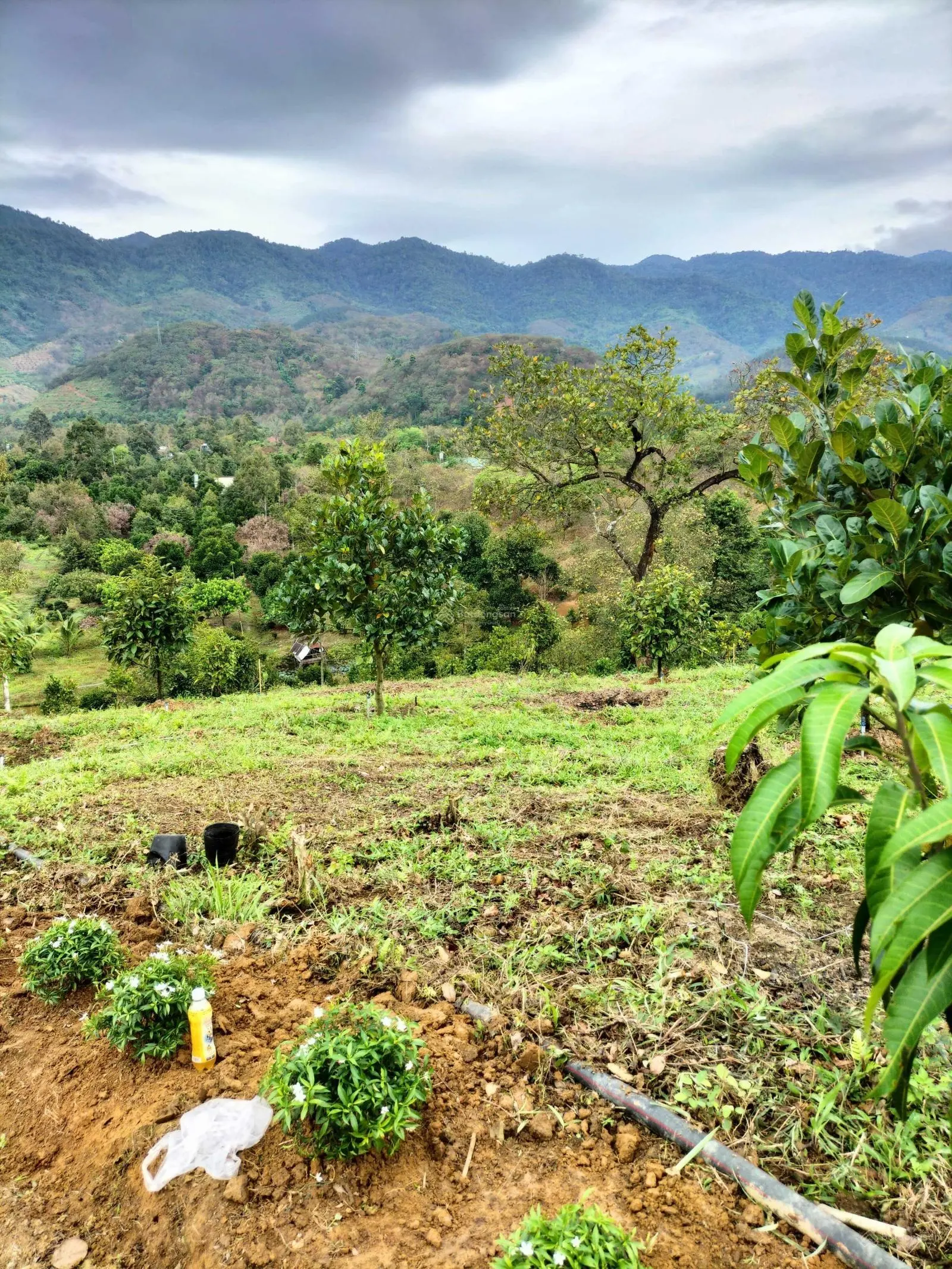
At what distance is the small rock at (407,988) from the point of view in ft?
9.43

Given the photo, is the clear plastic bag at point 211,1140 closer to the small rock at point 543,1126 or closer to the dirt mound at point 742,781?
the small rock at point 543,1126

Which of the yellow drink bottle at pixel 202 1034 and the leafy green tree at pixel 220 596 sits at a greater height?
the yellow drink bottle at pixel 202 1034

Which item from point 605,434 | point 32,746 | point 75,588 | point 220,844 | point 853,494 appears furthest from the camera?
point 75,588

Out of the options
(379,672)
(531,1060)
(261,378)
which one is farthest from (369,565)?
(261,378)

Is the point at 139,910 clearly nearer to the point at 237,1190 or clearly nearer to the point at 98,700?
the point at 237,1190

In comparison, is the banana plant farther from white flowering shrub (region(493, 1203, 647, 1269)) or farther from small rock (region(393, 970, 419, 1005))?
small rock (region(393, 970, 419, 1005))

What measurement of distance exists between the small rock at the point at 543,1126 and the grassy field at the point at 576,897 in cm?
30

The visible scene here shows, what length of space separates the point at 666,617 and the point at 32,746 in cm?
1016

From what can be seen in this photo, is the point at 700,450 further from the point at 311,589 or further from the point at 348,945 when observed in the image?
the point at 348,945

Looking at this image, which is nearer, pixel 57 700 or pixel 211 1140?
pixel 211 1140

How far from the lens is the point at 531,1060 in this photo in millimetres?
2492

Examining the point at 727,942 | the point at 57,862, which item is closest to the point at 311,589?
the point at 57,862

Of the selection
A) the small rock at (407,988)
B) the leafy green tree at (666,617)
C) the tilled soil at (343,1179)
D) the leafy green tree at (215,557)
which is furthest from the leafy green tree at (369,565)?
the leafy green tree at (215,557)

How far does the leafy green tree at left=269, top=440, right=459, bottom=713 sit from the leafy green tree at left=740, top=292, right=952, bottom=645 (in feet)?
22.2
